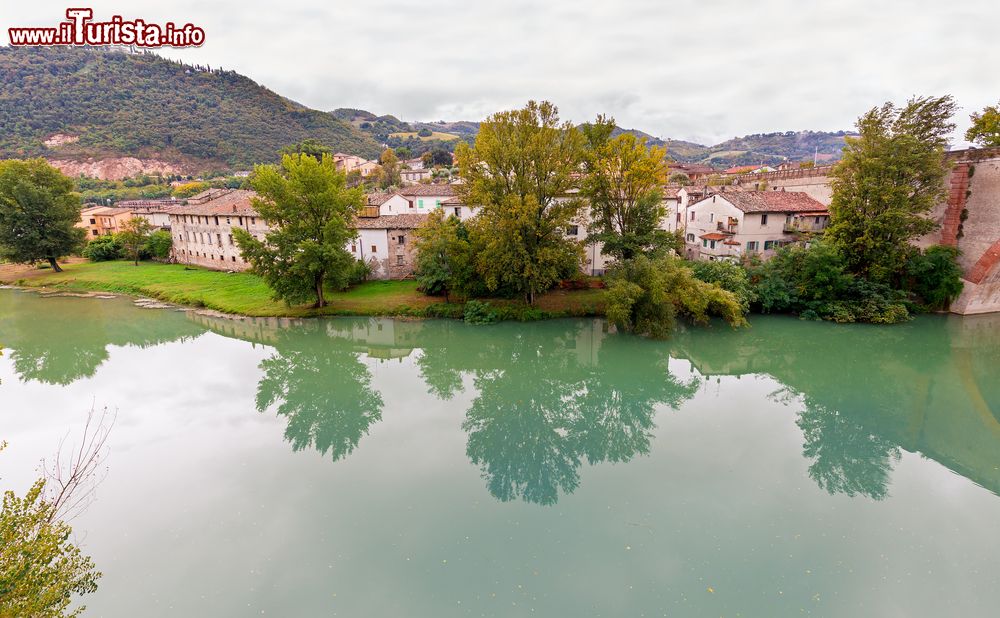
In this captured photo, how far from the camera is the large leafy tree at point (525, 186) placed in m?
23.8

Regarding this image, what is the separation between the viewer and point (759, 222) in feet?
98.4

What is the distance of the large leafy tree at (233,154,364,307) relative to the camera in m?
24.8

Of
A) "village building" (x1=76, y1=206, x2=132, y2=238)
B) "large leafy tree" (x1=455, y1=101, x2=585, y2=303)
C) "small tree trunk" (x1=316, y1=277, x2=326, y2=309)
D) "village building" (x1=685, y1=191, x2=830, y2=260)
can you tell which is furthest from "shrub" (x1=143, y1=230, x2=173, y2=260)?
"village building" (x1=685, y1=191, x2=830, y2=260)

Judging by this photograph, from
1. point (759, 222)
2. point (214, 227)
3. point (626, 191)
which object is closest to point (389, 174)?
point (214, 227)

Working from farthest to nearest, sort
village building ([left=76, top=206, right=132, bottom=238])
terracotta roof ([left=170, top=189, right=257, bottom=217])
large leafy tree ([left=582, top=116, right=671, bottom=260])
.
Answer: village building ([left=76, top=206, right=132, bottom=238])
terracotta roof ([left=170, top=189, right=257, bottom=217])
large leafy tree ([left=582, top=116, right=671, bottom=260])

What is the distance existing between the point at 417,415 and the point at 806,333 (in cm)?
1996

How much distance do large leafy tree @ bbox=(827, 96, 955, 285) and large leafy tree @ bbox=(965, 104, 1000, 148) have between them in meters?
5.08

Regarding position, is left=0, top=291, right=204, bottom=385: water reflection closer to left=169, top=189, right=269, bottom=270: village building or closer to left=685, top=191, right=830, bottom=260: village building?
left=169, top=189, right=269, bottom=270: village building

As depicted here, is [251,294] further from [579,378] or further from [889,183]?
[889,183]

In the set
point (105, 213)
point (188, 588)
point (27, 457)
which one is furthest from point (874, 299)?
point (105, 213)

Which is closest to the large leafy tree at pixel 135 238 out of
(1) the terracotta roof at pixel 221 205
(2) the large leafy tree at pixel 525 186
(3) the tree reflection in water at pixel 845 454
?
(1) the terracotta roof at pixel 221 205

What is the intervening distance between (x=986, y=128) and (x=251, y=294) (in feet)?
150

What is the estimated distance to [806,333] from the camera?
922 inches

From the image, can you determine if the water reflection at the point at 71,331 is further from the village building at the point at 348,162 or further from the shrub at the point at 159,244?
the village building at the point at 348,162
